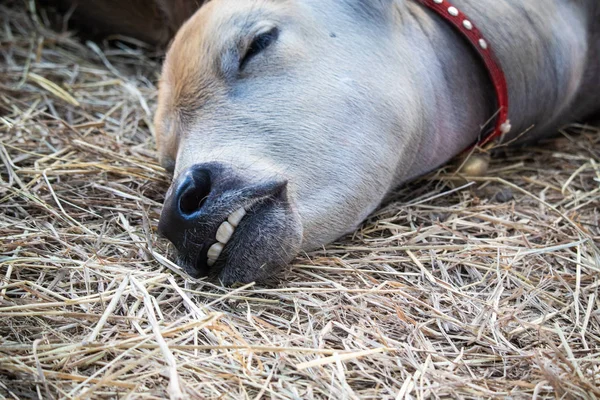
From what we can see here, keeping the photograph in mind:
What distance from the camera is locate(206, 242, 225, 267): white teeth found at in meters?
1.99

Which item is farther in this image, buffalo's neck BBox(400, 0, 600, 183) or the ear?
buffalo's neck BBox(400, 0, 600, 183)

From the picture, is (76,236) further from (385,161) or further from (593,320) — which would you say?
(593,320)

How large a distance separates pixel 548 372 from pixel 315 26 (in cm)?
130

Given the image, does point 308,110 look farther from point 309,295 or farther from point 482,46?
point 482,46

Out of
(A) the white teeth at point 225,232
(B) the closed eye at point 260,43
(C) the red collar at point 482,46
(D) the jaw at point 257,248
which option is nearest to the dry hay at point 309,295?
(D) the jaw at point 257,248

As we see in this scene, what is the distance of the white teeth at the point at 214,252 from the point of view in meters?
1.99

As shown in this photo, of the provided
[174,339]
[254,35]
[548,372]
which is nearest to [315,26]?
[254,35]

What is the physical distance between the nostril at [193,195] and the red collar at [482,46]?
1209mm

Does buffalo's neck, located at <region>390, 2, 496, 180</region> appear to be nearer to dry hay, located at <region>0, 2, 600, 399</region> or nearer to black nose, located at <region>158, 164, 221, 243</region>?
dry hay, located at <region>0, 2, 600, 399</region>

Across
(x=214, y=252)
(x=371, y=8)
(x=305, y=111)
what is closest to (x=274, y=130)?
(x=305, y=111)

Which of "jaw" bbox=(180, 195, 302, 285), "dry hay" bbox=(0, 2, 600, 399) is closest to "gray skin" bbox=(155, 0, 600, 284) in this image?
"jaw" bbox=(180, 195, 302, 285)

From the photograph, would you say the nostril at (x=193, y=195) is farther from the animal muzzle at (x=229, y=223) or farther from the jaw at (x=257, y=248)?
the jaw at (x=257, y=248)

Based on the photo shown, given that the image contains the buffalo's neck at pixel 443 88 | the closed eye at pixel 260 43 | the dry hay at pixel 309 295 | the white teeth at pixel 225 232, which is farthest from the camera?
the buffalo's neck at pixel 443 88

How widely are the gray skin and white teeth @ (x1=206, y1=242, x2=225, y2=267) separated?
0.02 m
